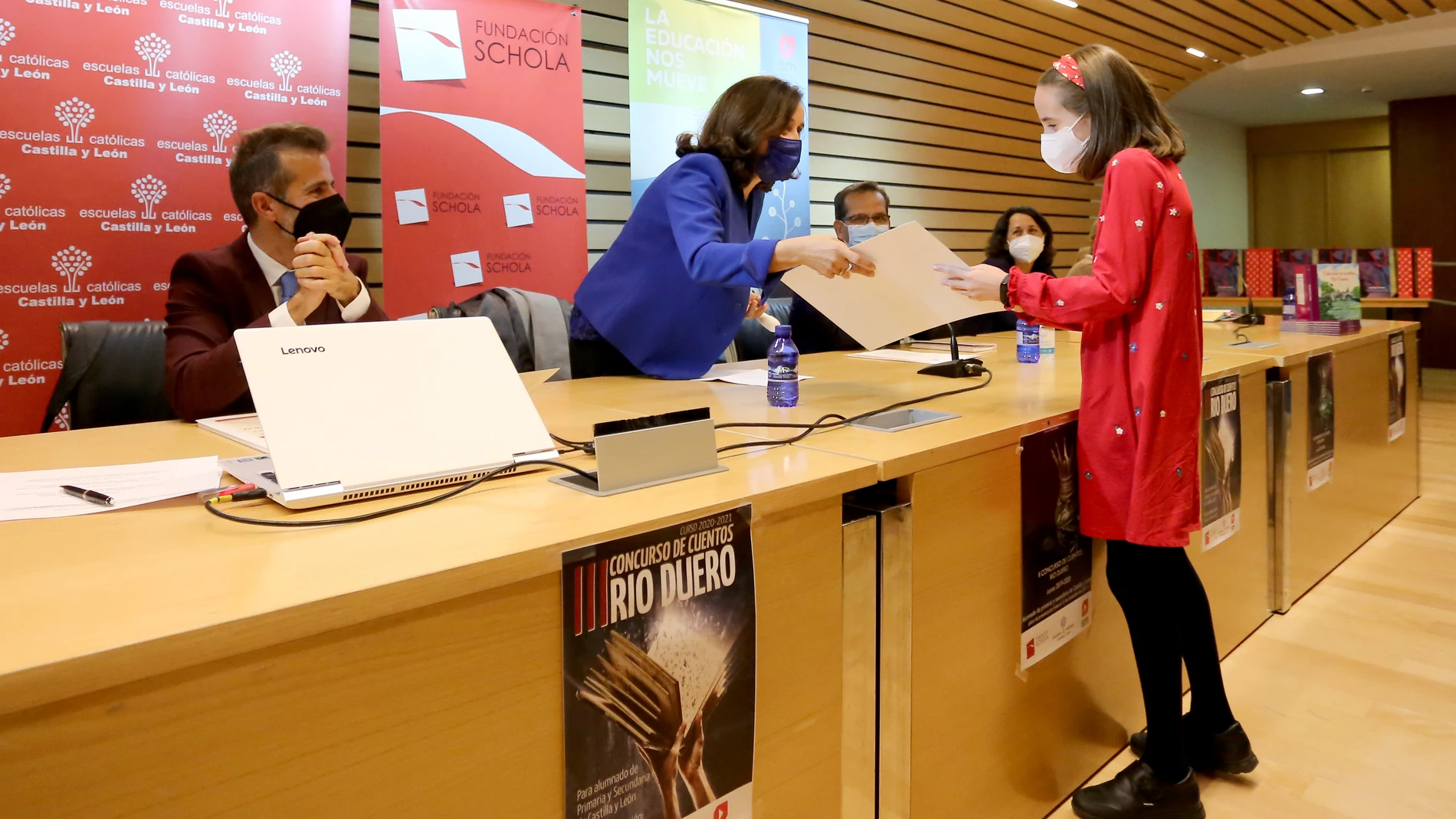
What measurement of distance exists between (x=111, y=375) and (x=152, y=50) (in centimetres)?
137

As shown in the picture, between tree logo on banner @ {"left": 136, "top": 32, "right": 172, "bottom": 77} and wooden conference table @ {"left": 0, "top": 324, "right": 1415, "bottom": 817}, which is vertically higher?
tree logo on banner @ {"left": 136, "top": 32, "right": 172, "bottom": 77}

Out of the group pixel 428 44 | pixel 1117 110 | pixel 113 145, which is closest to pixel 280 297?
pixel 113 145

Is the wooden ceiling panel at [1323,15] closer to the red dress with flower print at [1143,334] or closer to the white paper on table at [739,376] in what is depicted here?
the white paper on table at [739,376]

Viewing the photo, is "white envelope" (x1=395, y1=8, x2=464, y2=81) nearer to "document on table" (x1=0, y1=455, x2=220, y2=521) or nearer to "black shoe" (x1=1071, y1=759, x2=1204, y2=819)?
"document on table" (x1=0, y1=455, x2=220, y2=521)

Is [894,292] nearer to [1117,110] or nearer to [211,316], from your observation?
[1117,110]

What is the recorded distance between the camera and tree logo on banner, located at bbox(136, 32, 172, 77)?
9.04 feet

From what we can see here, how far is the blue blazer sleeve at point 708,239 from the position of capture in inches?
65.2

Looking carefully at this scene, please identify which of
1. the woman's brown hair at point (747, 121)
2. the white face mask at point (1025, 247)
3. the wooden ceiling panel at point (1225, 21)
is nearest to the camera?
the woman's brown hair at point (747, 121)

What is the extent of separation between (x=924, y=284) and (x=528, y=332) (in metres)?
1.32

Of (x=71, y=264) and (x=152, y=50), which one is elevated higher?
(x=152, y=50)

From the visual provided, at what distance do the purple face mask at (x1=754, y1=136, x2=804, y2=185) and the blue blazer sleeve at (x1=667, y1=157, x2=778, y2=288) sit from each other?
0.08m

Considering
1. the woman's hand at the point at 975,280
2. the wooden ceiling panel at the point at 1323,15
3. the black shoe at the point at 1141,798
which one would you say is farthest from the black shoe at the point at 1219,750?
the wooden ceiling panel at the point at 1323,15

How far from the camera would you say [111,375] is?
2021 mm

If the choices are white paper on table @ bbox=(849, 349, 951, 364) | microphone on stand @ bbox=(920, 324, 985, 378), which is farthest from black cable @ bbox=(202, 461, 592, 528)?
white paper on table @ bbox=(849, 349, 951, 364)
